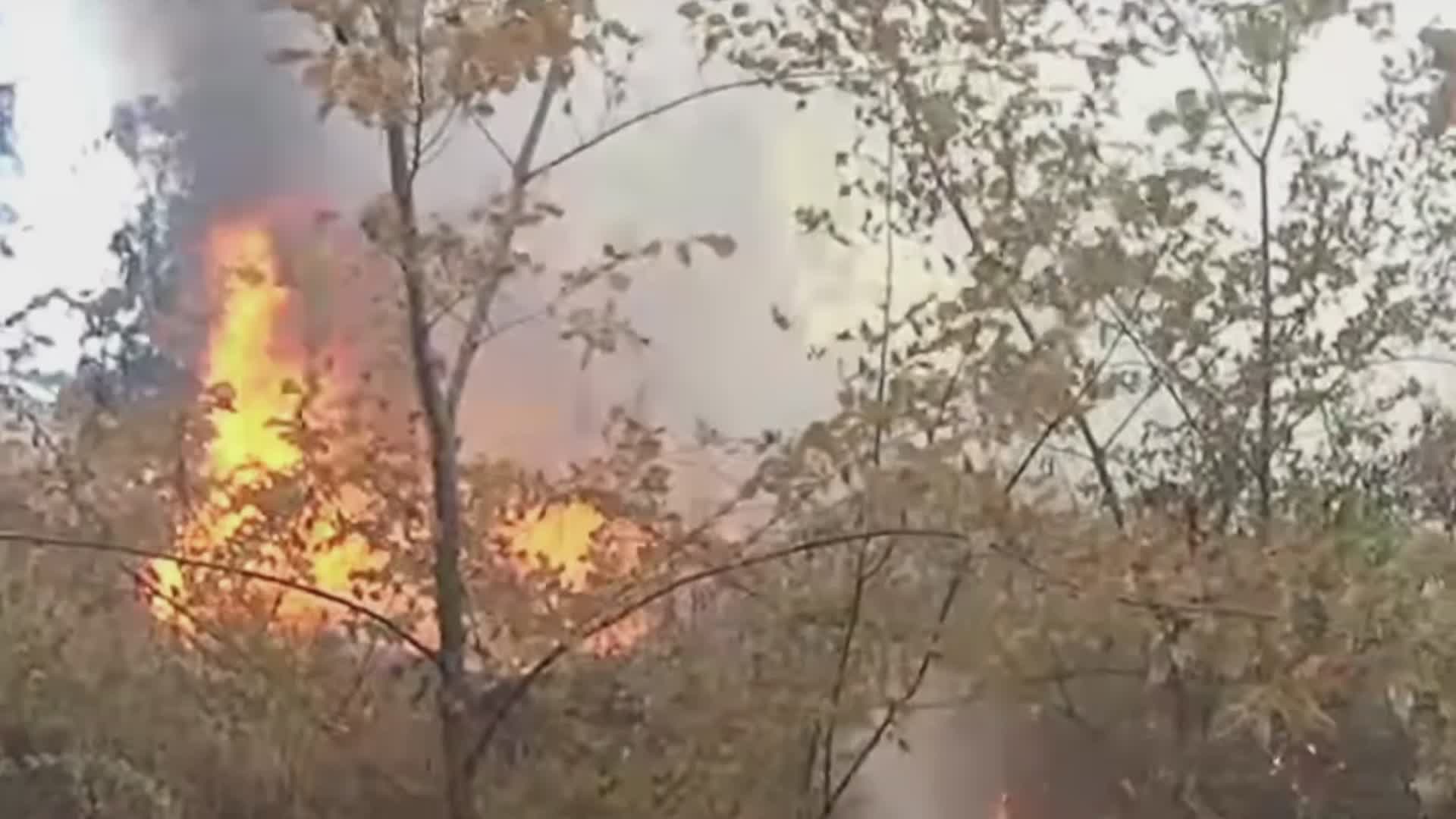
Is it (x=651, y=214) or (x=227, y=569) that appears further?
(x=651, y=214)

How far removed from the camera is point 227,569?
1.60 metres

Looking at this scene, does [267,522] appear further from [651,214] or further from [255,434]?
[651,214]

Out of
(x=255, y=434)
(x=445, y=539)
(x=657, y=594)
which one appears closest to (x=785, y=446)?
(x=657, y=594)

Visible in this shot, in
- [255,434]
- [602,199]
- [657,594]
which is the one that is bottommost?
[657,594]

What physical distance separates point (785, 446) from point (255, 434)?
0.34m

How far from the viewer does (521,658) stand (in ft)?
5.21

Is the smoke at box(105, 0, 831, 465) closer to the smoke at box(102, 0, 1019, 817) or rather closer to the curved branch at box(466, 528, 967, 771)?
the smoke at box(102, 0, 1019, 817)

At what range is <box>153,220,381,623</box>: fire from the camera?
5.26 ft

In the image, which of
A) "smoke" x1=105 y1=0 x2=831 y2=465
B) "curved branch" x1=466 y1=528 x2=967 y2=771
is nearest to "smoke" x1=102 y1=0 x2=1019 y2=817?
"smoke" x1=105 y1=0 x2=831 y2=465

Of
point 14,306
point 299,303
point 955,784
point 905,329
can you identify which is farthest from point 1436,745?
point 14,306

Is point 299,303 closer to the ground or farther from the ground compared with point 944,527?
farther from the ground

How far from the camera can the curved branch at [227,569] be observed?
1.57 m

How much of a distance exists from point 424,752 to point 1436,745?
0.66 m

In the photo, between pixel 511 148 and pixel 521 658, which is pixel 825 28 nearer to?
pixel 511 148
